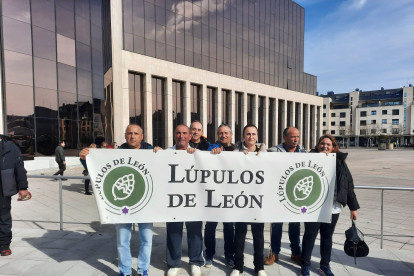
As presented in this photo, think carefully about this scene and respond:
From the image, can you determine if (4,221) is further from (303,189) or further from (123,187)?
(303,189)

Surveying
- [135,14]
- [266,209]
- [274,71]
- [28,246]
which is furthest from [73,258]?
[274,71]

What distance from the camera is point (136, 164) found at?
311 cm

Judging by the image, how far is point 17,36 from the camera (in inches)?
524

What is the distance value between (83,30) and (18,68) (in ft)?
18.2

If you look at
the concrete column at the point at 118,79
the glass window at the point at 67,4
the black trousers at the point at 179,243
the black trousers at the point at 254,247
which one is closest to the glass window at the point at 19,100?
the glass window at the point at 67,4

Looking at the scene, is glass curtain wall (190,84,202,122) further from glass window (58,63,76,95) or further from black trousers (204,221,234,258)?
black trousers (204,221,234,258)

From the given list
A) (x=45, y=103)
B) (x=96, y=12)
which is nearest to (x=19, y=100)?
(x=45, y=103)

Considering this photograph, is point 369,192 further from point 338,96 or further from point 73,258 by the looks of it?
point 338,96

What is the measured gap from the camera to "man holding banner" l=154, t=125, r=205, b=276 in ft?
10.3

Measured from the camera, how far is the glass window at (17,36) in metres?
12.9

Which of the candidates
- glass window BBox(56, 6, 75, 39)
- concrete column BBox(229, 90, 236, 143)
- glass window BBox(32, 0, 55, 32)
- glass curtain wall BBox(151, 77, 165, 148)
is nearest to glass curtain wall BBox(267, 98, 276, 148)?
concrete column BBox(229, 90, 236, 143)

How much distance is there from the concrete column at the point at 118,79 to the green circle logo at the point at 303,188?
19.3m

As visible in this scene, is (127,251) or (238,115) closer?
(127,251)

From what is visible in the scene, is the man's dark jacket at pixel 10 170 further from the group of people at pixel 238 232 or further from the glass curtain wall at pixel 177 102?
the glass curtain wall at pixel 177 102
